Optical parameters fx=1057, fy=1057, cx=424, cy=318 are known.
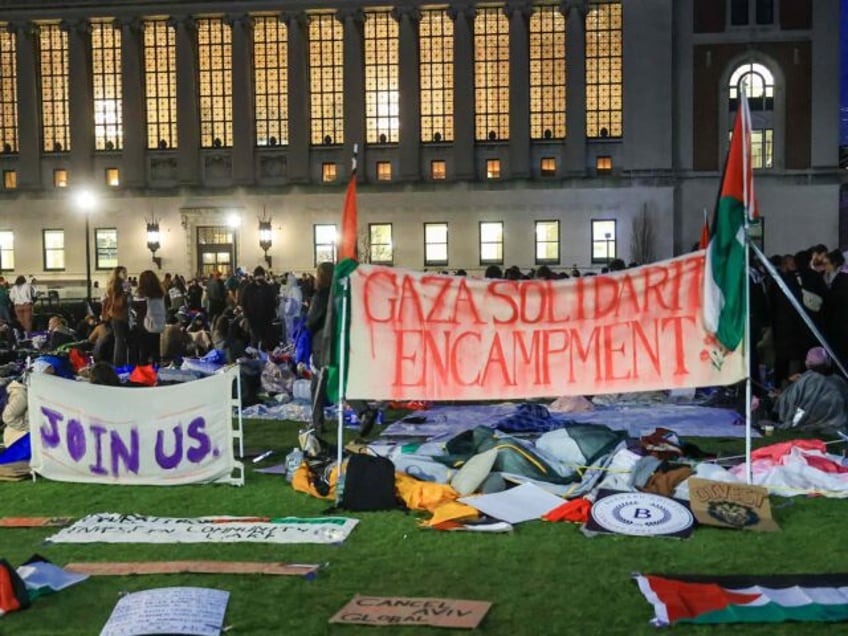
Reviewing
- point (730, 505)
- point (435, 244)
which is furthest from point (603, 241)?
point (730, 505)

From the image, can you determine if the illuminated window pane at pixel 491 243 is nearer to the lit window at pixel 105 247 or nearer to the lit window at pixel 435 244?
the lit window at pixel 435 244

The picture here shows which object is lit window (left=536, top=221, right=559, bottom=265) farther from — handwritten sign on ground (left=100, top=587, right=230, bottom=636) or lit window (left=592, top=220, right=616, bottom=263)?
handwritten sign on ground (left=100, top=587, right=230, bottom=636)

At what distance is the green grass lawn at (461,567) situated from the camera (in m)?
6.61

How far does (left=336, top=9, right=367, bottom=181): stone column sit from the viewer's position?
50906mm

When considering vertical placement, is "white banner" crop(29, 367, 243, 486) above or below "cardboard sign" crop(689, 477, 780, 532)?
above

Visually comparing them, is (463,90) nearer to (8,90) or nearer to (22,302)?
(8,90)

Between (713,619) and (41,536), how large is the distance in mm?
5597

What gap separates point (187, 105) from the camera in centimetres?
5194

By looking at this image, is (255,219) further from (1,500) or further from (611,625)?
(611,625)

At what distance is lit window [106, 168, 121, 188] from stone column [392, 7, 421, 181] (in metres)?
14.5

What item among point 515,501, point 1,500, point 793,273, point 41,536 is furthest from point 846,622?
point 793,273

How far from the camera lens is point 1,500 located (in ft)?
34.3

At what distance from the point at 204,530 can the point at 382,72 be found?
4510cm

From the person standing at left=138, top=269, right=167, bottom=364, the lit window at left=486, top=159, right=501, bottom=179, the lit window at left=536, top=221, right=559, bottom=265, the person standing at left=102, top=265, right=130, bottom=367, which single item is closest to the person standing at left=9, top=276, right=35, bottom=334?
the person standing at left=138, top=269, right=167, bottom=364
